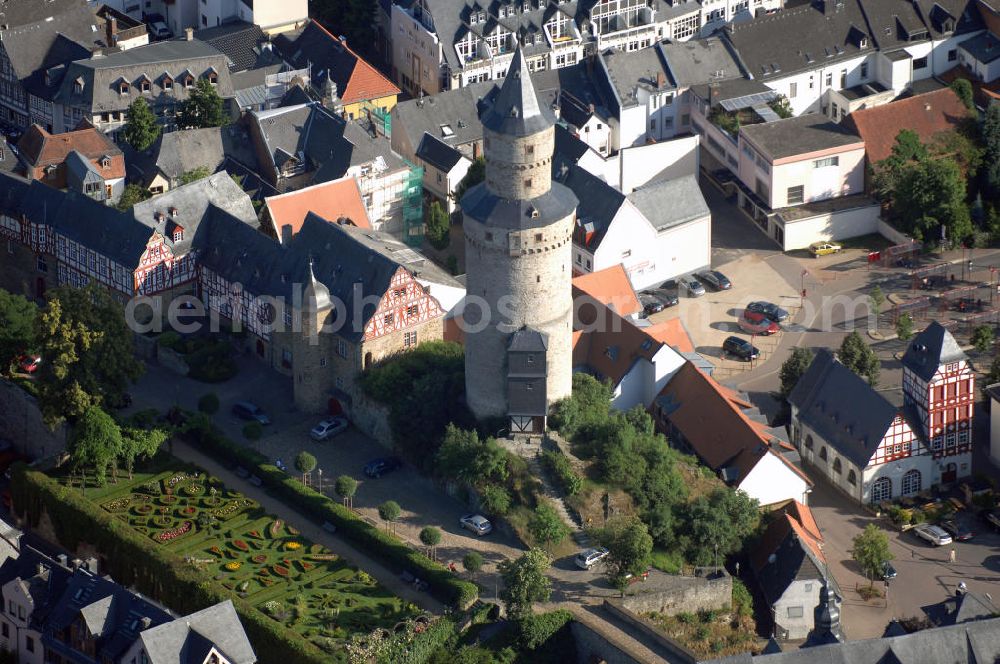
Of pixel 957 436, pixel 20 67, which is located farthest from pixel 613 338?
pixel 20 67

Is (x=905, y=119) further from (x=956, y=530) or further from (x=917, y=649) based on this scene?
(x=917, y=649)

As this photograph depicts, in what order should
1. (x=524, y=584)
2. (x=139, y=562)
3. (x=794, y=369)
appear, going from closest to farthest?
(x=524, y=584), (x=139, y=562), (x=794, y=369)

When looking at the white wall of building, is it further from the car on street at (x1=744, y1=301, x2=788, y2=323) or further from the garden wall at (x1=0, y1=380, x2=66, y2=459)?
the garden wall at (x1=0, y1=380, x2=66, y2=459)

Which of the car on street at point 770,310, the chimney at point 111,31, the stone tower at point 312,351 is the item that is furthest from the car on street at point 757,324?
→ the chimney at point 111,31

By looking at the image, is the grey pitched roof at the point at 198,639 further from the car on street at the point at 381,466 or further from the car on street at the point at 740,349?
the car on street at the point at 740,349

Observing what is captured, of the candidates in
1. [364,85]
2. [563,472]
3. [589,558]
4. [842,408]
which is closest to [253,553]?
[563,472]

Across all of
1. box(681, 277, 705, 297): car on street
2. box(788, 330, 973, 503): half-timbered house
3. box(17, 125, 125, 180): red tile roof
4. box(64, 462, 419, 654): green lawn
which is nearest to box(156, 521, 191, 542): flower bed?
box(64, 462, 419, 654): green lawn
